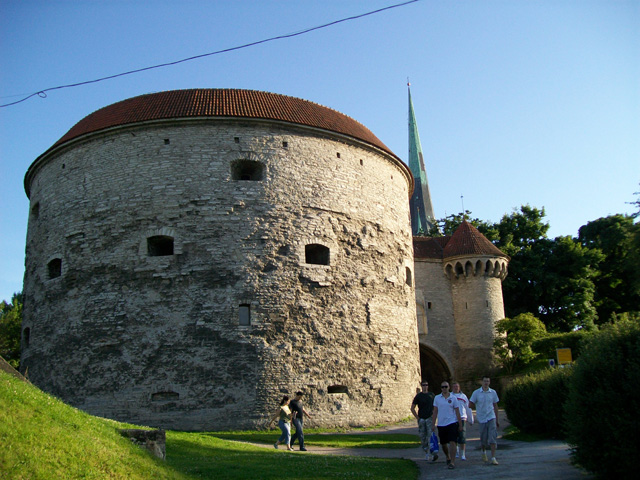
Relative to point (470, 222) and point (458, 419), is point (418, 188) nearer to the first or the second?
point (470, 222)

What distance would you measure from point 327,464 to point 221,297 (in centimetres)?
735

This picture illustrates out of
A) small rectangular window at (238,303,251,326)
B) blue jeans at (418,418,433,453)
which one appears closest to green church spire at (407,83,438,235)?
small rectangular window at (238,303,251,326)

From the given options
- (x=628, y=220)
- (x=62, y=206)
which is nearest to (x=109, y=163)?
(x=62, y=206)

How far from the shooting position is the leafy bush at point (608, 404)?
18.9 ft

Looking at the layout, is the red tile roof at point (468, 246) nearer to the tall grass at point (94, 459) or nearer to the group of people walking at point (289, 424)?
the group of people walking at point (289, 424)

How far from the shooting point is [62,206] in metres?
A: 16.4

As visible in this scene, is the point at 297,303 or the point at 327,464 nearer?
the point at 327,464

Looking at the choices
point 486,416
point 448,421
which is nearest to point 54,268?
point 448,421

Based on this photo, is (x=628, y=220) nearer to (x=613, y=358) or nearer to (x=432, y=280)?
(x=613, y=358)

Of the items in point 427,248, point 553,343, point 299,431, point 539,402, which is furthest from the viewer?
point 427,248

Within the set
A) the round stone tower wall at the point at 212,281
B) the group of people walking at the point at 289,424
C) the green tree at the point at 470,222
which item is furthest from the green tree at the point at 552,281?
the group of people walking at the point at 289,424

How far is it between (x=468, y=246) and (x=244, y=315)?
14.0 m

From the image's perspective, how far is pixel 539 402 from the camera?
11227mm

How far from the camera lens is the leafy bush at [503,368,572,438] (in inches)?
415
